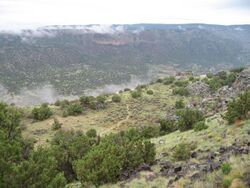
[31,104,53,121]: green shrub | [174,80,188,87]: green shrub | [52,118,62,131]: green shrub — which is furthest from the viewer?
[174,80,188,87]: green shrub

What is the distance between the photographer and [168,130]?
44.9 meters

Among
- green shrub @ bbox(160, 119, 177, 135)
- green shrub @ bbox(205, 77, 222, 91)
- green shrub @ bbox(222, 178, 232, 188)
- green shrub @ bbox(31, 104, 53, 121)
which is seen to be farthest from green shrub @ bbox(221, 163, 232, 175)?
green shrub @ bbox(205, 77, 222, 91)

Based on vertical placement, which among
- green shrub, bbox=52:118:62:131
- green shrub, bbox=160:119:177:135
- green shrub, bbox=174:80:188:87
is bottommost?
green shrub, bbox=52:118:62:131

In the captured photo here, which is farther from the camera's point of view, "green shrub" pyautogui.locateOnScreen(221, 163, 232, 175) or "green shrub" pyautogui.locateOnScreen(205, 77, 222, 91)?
"green shrub" pyautogui.locateOnScreen(205, 77, 222, 91)

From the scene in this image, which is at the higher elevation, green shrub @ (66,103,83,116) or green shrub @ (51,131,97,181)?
green shrub @ (51,131,97,181)

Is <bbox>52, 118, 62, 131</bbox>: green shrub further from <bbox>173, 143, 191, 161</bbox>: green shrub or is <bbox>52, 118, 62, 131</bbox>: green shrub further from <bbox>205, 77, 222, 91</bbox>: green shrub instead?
<bbox>173, 143, 191, 161</bbox>: green shrub

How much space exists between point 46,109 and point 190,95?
29800 millimetres

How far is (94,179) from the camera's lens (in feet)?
67.9

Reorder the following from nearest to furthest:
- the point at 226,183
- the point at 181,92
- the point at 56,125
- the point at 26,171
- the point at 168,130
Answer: the point at 226,183, the point at 26,171, the point at 168,130, the point at 56,125, the point at 181,92

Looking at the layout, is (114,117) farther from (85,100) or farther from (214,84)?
(214,84)

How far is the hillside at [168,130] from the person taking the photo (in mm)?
17203

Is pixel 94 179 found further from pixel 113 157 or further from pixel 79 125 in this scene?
pixel 79 125

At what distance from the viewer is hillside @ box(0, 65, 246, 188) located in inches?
677

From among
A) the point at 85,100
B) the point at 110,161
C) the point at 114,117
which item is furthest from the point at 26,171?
the point at 85,100
